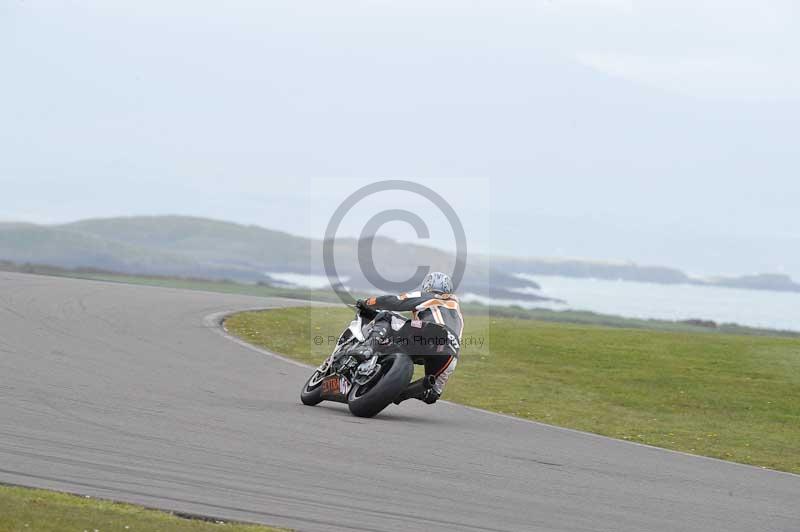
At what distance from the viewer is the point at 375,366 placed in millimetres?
14102

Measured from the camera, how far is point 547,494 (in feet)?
34.0

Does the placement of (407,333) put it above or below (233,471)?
above

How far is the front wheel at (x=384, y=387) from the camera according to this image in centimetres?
1380

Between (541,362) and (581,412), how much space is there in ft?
21.0

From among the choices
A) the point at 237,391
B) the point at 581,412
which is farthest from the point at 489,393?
the point at 237,391

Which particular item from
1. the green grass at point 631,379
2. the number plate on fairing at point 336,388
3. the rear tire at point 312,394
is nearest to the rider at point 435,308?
the number plate on fairing at point 336,388

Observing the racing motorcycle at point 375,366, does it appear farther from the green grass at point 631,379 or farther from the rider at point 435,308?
the green grass at point 631,379

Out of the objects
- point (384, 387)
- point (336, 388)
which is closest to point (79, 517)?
point (384, 387)

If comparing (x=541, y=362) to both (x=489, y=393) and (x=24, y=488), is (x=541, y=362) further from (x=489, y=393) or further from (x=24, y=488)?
(x=24, y=488)

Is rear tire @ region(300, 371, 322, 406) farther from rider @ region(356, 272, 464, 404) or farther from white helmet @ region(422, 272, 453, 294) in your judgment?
white helmet @ region(422, 272, 453, 294)

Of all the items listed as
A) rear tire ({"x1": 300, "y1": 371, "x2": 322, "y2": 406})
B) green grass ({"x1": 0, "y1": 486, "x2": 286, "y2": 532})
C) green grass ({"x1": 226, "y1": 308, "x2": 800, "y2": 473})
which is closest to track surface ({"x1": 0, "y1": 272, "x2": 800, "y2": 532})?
rear tire ({"x1": 300, "y1": 371, "x2": 322, "y2": 406})

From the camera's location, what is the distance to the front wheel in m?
13.8

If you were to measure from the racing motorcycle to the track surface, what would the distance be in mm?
326

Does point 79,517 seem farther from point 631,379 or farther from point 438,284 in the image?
point 631,379
